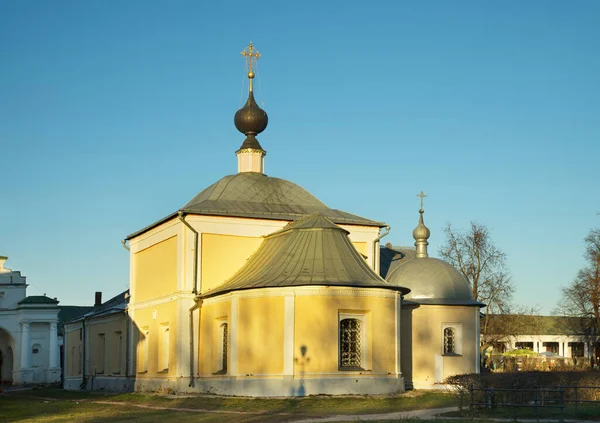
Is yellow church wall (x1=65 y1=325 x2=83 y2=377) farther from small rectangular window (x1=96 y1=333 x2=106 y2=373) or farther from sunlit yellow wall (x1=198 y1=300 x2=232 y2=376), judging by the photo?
sunlit yellow wall (x1=198 y1=300 x2=232 y2=376)

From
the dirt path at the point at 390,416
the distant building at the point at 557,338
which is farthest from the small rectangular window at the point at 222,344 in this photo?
the distant building at the point at 557,338

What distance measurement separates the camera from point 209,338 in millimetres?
30906

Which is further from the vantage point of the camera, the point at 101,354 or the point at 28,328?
the point at 28,328

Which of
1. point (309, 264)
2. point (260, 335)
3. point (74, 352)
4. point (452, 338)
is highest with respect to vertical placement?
point (309, 264)

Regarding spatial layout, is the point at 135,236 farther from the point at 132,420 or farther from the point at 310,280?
the point at 132,420

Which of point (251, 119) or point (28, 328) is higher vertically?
point (251, 119)

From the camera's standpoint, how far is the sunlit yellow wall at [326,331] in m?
27.1

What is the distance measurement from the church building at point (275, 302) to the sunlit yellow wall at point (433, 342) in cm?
4

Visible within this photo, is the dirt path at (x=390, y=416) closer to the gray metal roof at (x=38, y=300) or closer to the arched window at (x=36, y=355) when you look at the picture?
the gray metal roof at (x=38, y=300)

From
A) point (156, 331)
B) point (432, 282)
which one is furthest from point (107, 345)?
point (432, 282)

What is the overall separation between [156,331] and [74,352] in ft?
48.5

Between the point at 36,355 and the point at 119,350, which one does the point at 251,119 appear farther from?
the point at 36,355

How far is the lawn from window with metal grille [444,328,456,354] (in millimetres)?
3995

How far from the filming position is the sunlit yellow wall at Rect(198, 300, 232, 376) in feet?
99.8
